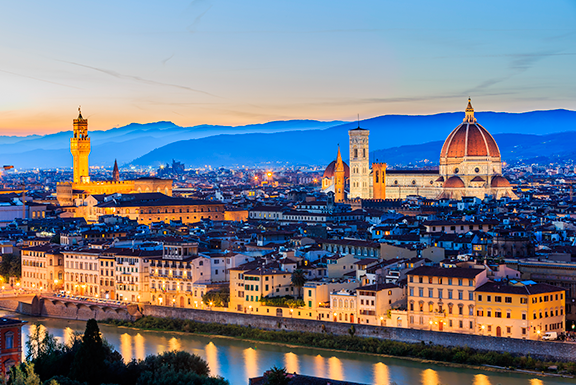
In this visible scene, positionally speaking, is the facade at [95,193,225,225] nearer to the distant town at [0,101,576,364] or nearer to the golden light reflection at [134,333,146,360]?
the distant town at [0,101,576,364]

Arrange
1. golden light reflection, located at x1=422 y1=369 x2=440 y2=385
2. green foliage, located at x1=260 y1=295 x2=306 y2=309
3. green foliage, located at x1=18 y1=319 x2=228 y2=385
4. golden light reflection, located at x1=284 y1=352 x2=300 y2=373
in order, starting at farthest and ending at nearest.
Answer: green foliage, located at x1=260 y1=295 x2=306 y2=309 < golden light reflection, located at x1=284 y1=352 x2=300 y2=373 < golden light reflection, located at x1=422 y1=369 x2=440 y2=385 < green foliage, located at x1=18 y1=319 x2=228 y2=385

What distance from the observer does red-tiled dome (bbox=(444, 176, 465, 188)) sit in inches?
3209

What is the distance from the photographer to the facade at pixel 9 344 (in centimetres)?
2223

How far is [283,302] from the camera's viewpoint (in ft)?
101

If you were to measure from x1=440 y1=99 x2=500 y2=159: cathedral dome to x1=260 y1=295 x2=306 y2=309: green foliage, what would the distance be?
180ft

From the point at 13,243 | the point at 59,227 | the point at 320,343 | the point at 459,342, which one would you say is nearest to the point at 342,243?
the point at 320,343

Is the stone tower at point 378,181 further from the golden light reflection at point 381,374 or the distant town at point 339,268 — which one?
the golden light reflection at point 381,374

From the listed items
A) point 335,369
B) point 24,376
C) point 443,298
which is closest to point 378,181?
point 443,298

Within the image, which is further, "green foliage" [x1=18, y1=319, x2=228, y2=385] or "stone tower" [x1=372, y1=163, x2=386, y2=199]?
"stone tower" [x1=372, y1=163, x2=386, y2=199]

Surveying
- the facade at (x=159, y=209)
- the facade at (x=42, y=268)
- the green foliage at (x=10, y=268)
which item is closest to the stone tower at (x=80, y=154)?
the facade at (x=159, y=209)

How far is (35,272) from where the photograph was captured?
40.9 meters

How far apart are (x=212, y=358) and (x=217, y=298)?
16.0 feet

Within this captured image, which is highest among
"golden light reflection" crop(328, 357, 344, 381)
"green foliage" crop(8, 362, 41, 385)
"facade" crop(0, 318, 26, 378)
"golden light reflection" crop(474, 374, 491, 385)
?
"facade" crop(0, 318, 26, 378)

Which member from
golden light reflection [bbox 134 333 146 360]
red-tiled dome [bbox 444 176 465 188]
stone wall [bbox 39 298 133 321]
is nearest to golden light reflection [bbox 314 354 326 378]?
golden light reflection [bbox 134 333 146 360]
